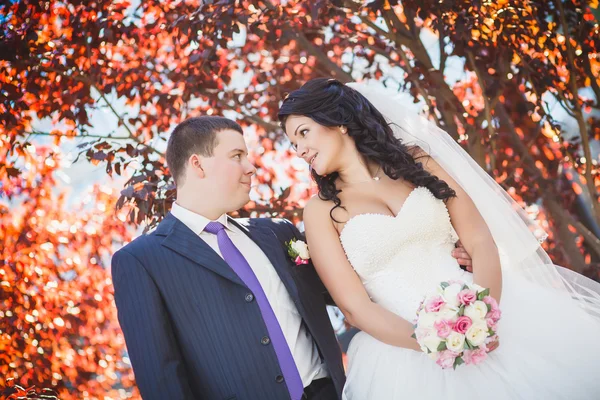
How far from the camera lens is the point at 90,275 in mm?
5500

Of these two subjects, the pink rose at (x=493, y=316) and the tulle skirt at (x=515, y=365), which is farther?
the tulle skirt at (x=515, y=365)

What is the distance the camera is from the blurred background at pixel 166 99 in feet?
14.4

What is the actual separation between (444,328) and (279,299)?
3.01 feet

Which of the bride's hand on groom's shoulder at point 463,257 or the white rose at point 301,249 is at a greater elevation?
the white rose at point 301,249

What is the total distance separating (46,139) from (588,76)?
210 inches

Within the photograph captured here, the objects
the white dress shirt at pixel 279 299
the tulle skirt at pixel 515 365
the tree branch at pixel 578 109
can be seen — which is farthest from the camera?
the tree branch at pixel 578 109

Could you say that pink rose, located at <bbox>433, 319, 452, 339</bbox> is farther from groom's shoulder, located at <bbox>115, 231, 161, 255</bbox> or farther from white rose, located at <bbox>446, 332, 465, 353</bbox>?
groom's shoulder, located at <bbox>115, 231, 161, 255</bbox>

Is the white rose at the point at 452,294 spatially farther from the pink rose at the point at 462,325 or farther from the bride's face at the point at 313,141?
the bride's face at the point at 313,141

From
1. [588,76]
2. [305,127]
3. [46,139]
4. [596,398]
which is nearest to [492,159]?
[588,76]

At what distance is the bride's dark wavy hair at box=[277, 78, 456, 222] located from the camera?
3.53 m

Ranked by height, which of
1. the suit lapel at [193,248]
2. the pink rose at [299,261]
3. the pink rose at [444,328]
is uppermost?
the suit lapel at [193,248]

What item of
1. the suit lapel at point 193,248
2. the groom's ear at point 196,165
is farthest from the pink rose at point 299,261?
the groom's ear at point 196,165

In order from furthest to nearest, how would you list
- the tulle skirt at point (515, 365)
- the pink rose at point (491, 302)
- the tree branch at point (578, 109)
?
the tree branch at point (578, 109)
the tulle skirt at point (515, 365)
the pink rose at point (491, 302)

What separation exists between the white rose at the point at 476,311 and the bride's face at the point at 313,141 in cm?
119
